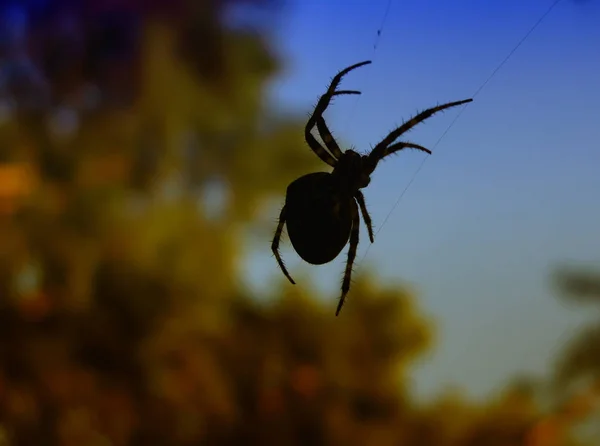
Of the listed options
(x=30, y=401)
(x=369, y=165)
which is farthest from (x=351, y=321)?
(x=369, y=165)

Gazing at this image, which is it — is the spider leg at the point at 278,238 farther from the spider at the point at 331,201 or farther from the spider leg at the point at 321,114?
the spider leg at the point at 321,114

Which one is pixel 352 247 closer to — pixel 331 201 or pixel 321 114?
pixel 331 201

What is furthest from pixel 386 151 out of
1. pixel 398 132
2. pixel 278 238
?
pixel 278 238

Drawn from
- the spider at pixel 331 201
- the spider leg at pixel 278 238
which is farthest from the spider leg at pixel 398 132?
the spider leg at pixel 278 238

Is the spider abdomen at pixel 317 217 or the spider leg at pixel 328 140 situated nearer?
the spider abdomen at pixel 317 217

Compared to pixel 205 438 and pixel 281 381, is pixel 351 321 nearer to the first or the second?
pixel 281 381

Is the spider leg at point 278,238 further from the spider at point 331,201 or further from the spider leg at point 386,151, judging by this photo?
the spider leg at point 386,151

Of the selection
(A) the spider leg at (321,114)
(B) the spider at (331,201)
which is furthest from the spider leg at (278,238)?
(A) the spider leg at (321,114)

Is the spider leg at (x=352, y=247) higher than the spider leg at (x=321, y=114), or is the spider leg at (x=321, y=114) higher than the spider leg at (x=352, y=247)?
the spider leg at (x=321, y=114)

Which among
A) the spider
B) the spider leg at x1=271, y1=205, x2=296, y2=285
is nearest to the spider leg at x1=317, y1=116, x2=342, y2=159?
the spider
